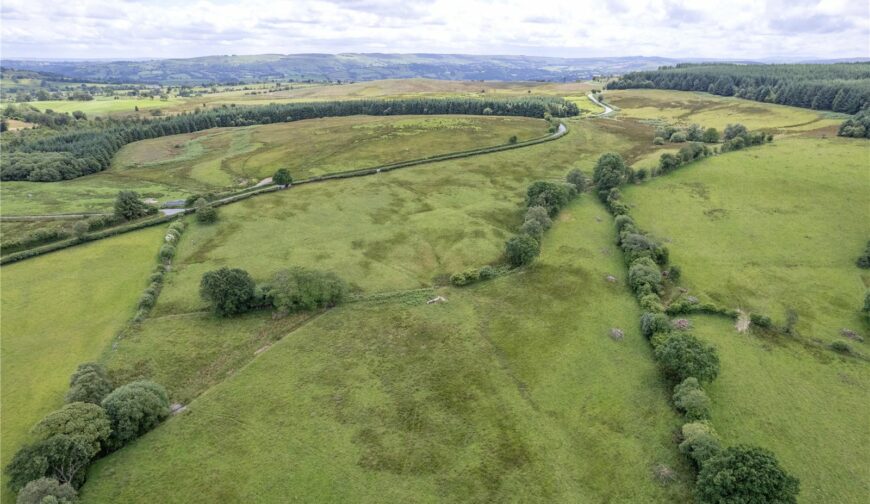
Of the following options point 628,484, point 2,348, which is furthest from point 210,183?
point 628,484

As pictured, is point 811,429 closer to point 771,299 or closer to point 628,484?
point 628,484

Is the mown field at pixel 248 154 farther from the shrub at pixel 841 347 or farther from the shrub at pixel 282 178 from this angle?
the shrub at pixel 841 347

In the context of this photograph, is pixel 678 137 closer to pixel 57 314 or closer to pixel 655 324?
pixel 655 324

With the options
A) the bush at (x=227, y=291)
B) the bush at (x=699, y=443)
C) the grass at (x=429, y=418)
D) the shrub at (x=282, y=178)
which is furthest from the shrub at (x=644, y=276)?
the shrub at (x=282, y=178)

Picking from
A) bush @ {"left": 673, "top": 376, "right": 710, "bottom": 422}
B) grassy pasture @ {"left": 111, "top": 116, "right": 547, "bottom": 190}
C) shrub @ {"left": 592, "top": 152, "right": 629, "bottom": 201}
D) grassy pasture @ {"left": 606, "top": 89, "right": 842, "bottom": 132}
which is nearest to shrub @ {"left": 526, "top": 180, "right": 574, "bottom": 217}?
shrub @ {"left": 592, "top": 152, "right": 629, "bottom": 201}

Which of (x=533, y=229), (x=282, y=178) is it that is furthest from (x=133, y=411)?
(x=282, y=178)

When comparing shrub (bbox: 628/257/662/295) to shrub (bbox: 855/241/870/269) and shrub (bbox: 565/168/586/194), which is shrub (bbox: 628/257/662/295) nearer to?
shrub (bbox: 855/241/870/269)
